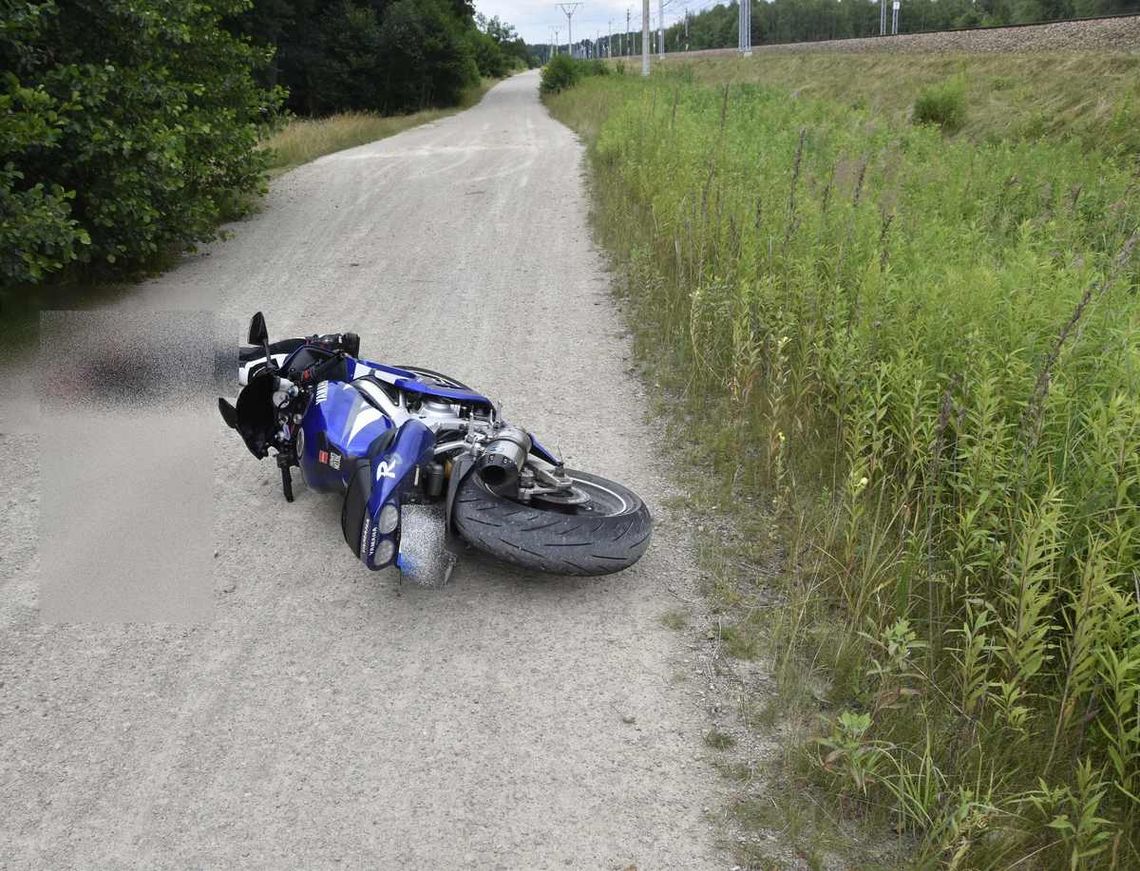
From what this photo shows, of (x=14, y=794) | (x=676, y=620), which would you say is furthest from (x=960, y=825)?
(x=14, y=794)

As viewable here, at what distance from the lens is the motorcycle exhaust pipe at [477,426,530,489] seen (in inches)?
168

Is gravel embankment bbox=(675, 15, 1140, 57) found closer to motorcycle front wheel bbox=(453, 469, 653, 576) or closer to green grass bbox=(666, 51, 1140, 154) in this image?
green grass bbox=(666, 51, 1140, 154)

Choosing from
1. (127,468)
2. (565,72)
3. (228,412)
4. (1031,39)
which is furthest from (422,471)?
(565,72)

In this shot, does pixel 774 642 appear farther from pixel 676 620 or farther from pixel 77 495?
A: pixel 77 495

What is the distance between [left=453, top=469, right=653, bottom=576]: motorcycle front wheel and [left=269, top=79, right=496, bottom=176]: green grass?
33.7ft

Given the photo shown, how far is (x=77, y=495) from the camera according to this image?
541 centimetres

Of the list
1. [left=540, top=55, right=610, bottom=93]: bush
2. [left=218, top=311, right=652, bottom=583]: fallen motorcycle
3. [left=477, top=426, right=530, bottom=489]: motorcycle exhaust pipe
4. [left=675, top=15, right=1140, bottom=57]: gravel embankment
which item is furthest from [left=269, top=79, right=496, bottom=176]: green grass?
[left=675, top=15, right=1140, bottom=57]: gravel embankment

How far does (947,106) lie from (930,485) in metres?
20.6

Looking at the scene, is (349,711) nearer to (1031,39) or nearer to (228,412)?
(228,412)

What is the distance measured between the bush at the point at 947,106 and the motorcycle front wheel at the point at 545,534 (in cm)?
2023

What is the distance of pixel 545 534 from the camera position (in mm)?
4211

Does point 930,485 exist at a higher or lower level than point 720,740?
higher

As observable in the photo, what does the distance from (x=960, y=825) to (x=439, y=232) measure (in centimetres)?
1139

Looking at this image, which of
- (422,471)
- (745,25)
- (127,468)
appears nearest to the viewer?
(422,471)
